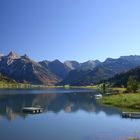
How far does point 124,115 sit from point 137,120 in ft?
31.6

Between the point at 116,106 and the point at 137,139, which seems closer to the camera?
the point at 137,139

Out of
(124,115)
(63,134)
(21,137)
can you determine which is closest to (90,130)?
(63,134)

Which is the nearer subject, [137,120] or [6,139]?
[6,139]

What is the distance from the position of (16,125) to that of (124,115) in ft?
138

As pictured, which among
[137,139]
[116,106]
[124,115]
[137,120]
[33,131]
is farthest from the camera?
[116,106]

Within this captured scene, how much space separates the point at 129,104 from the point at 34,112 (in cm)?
4407

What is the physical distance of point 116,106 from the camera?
148 meters

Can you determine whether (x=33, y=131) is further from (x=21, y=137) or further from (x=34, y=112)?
(x=34, y=112)

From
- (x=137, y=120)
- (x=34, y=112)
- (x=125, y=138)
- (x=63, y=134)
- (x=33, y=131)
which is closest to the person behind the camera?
(x=125, y=138)

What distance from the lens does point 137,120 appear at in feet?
351

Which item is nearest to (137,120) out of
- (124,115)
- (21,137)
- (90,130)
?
(124,115)

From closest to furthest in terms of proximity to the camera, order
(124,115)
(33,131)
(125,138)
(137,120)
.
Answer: (125,138)
(33,131)
(137,120)
(124,115)

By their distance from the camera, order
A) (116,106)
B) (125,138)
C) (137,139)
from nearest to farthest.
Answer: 1. (137,139)
2. (125,138)
3. (116,106)

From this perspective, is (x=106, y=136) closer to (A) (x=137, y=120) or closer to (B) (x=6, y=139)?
(B) (x=6, y=139)
